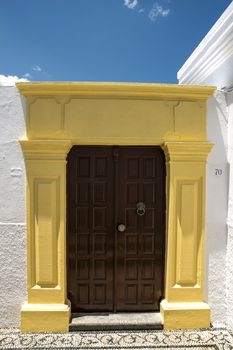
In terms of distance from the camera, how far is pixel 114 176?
3.80 meters

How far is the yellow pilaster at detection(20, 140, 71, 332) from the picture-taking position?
11.9ft

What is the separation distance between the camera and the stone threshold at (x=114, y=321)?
3650mm

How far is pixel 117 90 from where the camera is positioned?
3578mm

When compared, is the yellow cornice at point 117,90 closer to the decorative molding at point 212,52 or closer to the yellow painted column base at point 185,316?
the decorative molding at point 212,52

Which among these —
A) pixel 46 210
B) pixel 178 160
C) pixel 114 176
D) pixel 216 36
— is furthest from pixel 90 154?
pixel 216 36

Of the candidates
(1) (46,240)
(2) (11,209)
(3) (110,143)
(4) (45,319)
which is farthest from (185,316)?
(2) (11,209)

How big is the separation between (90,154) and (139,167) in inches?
26.9

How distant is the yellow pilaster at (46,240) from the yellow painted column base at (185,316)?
51.4 inches

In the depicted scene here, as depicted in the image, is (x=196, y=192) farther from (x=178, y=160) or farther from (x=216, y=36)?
(x=216, y=36)

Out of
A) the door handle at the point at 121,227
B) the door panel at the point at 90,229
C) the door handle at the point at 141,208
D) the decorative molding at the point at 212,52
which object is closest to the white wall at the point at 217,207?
the decorative molding at the point at 212,52

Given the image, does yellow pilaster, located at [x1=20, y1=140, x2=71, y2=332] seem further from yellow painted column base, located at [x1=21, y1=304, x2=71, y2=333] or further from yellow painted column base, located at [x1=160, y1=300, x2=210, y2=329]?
yellow painted column base, located at [x1=160, y1=300, x2=210, y2=329]

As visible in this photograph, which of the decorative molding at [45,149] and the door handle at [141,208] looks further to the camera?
Result: the door handle at [141,208]

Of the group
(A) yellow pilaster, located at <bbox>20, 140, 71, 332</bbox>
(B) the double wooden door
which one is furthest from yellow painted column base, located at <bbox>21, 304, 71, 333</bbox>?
(B) the double wooden door

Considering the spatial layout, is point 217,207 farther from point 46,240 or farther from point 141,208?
point 46,240
